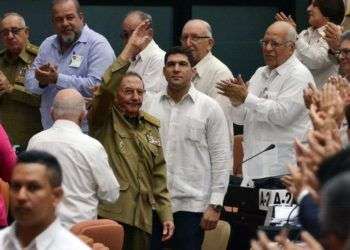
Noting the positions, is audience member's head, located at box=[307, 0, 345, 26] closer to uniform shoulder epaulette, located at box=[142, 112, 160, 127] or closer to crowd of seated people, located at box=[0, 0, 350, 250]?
crowd of seated people, located at box=[0, 0, 350, 250]

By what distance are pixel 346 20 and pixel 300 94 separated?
128 cm

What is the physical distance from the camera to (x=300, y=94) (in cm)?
996

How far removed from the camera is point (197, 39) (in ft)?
35.7

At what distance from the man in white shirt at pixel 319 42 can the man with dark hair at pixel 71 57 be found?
182 centimetres

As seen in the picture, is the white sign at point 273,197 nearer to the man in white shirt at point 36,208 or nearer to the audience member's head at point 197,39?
the audience member's head at point 197,39

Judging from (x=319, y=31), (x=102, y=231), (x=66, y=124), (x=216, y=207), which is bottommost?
(x=216, y=207)

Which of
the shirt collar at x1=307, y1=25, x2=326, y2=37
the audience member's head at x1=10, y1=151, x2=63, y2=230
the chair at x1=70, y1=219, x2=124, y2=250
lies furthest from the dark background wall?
the audience member's head at x1=10, y1=151, x2=63, y2=230

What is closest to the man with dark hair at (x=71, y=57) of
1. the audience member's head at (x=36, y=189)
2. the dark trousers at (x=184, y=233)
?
the dark trousers at (x=184, y=233)

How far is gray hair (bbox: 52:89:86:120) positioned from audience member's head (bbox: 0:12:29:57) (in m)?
2.52

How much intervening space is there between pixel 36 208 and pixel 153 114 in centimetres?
418

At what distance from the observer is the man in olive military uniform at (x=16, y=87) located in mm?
10641

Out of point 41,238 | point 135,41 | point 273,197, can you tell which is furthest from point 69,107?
point 41,238

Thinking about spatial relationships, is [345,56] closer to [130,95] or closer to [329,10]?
[130,95]

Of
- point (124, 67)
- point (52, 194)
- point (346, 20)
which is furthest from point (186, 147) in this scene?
point (52, 194)
